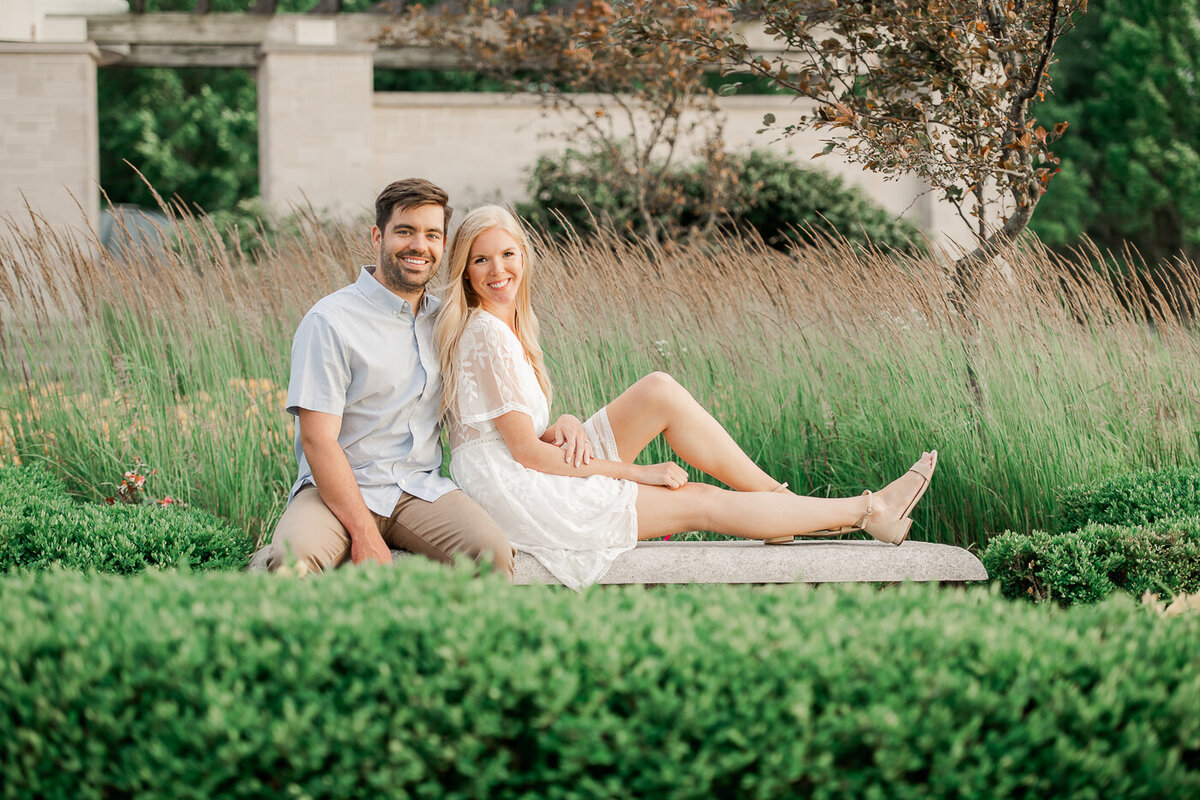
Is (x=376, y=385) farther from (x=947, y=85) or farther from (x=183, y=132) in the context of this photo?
(x=183, y=132)

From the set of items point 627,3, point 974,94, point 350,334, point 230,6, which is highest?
point 230,6

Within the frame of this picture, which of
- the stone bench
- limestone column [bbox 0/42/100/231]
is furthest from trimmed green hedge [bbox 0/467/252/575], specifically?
limestone column [bbox 0/42/100/231]

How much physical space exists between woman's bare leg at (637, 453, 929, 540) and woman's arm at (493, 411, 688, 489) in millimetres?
50

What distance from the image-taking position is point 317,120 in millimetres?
13195

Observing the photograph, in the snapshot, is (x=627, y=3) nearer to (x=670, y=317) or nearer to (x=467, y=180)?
(x=670, y=317)

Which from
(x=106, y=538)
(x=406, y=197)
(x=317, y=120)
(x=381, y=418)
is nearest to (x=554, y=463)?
(x=381, y=418)

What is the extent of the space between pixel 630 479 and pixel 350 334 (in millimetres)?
1021

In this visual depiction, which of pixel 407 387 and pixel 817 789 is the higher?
pixel 407 387

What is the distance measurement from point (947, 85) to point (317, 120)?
10393mm

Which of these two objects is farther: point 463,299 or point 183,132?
point 183,132

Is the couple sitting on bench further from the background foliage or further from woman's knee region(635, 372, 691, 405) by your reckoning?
the background foliage

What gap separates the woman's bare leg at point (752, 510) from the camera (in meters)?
3.38

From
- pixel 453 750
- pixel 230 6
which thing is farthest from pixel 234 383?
pixel 230 6

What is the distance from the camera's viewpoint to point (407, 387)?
3.31m
